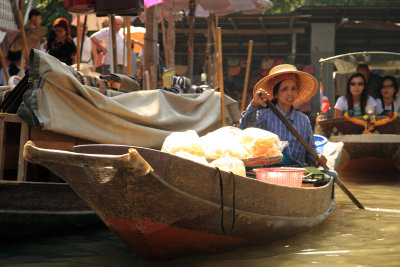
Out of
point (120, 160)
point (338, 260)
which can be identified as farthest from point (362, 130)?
point (120, 160)

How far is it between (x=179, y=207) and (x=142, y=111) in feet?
6.44

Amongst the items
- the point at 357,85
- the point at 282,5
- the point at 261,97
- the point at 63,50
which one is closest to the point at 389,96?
the point at 357,85

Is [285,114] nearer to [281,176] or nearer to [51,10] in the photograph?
[281,176]

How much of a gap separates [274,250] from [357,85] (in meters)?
5.66

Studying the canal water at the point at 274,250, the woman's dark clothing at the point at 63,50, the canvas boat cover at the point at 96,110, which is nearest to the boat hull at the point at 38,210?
the canal water at the point at 274,250

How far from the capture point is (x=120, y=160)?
2.78 m

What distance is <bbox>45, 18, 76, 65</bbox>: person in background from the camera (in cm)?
767

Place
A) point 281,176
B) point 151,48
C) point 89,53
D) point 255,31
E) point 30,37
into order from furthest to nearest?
point 255,31
point 89,53
point 151,48
point 30,37
point 281,176

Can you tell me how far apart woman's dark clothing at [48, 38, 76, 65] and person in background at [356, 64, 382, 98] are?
512cm

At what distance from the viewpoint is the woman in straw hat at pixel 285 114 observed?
5.39 metres

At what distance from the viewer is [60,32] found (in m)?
7.65

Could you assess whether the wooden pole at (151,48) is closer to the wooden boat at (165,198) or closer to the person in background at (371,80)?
the wooden boat at (165,198)

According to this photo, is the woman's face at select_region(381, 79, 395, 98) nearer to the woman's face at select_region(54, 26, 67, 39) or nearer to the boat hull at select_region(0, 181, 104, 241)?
the woman's face at select_region(54, 26, 67, 39)

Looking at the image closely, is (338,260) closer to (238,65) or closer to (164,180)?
(164,180)
